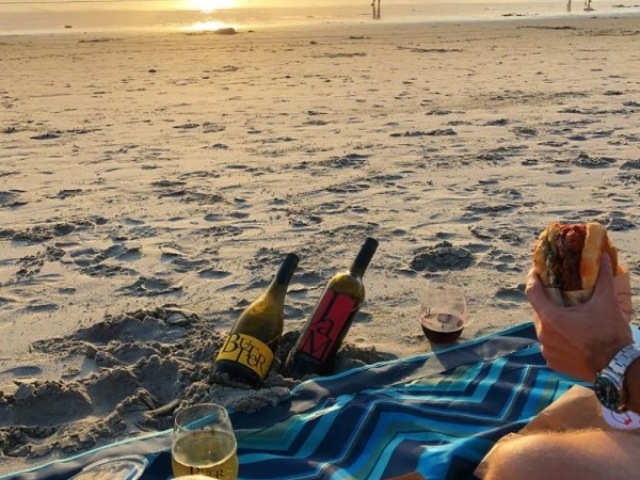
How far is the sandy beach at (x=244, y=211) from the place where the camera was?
3896 mm

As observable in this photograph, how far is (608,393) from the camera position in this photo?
234 centimetres

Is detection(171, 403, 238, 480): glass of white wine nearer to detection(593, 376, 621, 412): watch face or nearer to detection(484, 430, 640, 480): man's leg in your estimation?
detection(484, 430, 640, 480): man's leg

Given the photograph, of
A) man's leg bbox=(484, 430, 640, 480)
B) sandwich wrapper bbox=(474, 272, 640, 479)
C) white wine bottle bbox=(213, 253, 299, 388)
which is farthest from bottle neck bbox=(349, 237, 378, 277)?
man's leg bbox=(484, 430, 640, 480)

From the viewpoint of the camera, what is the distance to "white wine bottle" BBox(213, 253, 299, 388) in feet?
11.8

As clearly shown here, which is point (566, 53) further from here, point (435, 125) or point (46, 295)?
point (46, 295)

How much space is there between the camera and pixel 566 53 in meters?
16.8

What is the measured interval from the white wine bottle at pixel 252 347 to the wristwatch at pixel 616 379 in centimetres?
172

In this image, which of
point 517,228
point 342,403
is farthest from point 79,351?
point 517,228

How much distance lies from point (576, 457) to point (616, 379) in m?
0.28

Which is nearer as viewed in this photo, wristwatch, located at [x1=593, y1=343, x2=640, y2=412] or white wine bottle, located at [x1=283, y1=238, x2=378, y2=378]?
wristwatch, located at [x1=593, y1=343, x2=640, y2=412]

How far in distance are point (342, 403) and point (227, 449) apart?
42.5 inches

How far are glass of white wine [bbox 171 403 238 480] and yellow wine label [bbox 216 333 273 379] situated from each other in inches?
41.1

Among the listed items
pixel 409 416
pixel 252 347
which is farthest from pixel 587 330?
pixel 252 347

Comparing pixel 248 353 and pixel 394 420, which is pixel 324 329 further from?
pixel 394 420
